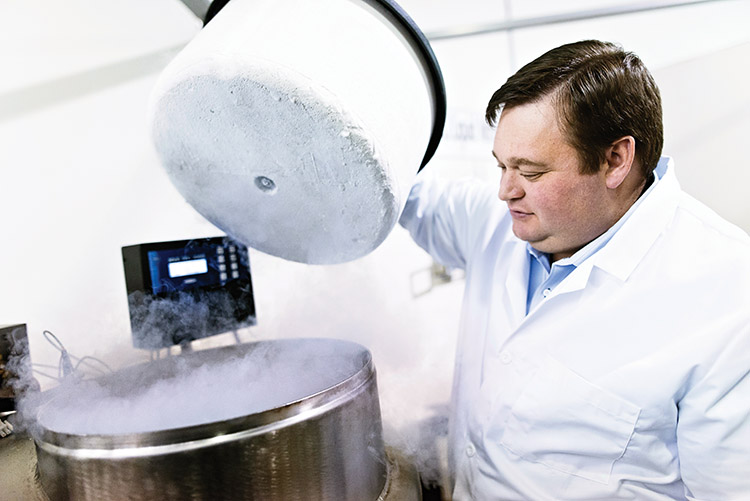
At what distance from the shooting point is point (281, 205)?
99 cm

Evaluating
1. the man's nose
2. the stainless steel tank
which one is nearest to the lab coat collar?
the man's nose

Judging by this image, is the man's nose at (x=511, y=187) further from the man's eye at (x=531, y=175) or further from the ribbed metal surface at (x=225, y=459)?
the ribbed metal surface at (x=225, y=459)

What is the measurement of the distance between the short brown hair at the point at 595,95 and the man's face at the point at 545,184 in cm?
3

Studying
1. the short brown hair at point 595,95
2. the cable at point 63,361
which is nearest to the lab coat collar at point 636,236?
the short brown hair at point 595,95

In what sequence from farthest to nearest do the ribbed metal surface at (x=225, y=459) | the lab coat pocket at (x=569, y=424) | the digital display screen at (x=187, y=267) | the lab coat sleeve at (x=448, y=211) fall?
the lab coat sleeve at (x=448, y=211)
the digital display screen at (x=187, y=267)
the lab coat pocket at (x=569, y=424)
the ribbed metal surface at (x=225, y=459)

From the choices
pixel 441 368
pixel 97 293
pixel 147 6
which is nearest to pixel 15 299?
pixel 97 293

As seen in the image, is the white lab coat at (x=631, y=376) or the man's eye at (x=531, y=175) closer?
the white lab coat at (x=631, y=376)

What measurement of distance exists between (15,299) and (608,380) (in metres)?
1.23

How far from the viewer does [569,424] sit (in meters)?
1.07

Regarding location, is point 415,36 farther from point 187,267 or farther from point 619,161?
point 187,267

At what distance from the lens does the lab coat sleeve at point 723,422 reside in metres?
0.95

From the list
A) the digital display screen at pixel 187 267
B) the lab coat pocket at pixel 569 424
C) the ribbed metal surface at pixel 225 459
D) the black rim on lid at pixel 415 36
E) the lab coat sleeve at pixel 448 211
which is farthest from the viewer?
the lab coat sleeve at pixel 448 211

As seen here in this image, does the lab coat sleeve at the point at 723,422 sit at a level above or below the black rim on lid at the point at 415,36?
below

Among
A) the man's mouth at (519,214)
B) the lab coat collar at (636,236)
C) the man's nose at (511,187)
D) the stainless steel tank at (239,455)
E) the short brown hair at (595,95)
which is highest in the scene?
the short brown hair at (595,95)
